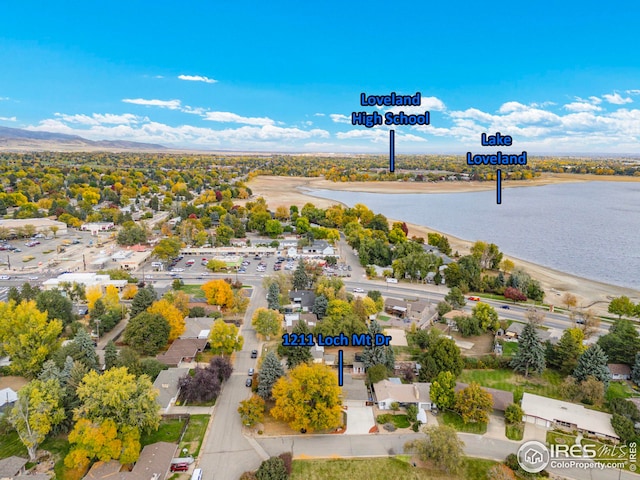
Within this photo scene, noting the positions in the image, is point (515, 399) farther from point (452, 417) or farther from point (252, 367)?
point (252, 367)

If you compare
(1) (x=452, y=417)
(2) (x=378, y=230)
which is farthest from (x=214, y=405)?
(2) (x=378, y=230)

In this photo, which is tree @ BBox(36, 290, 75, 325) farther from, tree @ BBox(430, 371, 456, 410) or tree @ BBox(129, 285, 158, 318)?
tree @ BBox(430, 371, 456, 410)

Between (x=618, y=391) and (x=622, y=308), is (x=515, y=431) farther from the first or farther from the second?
(x=622, y=308)

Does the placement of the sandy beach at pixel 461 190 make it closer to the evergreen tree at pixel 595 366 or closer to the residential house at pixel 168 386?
the evergreen tree at pixel 595 366

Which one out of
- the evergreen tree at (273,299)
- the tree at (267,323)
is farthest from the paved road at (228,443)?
the evergreen tree at (273,299)

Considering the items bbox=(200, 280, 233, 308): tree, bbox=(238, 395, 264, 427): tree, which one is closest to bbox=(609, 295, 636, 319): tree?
bbox=(238, 395, 264, 427): tree

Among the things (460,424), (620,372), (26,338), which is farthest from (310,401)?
(620,372)

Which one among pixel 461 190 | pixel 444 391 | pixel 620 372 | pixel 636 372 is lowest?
pixel 620 372
